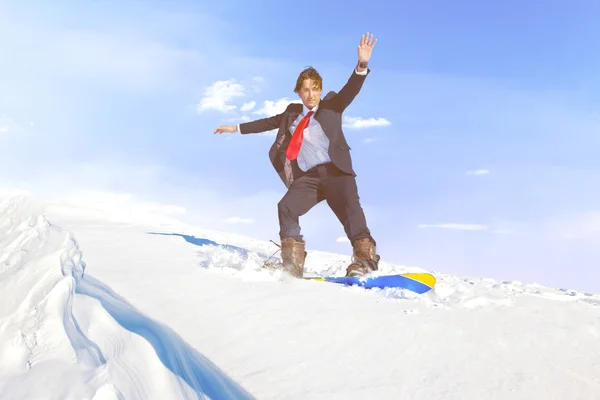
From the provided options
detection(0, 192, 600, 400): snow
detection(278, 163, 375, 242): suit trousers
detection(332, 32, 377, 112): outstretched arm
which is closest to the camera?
detection(0, 192, 600, 400): snow

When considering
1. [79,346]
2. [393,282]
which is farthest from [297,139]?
[79,346]

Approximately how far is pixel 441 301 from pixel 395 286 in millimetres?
537

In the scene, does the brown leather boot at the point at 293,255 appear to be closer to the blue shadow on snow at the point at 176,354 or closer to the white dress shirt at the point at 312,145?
the white dress shirt at the point at 312,145

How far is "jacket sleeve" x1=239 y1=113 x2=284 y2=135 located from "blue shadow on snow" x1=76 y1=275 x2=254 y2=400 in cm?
239

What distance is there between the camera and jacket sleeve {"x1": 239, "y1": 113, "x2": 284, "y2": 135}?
4.61 m

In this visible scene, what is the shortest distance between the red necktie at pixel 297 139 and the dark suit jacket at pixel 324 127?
0.09 m

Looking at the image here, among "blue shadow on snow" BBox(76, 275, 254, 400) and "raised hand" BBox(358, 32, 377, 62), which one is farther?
"raised hand" BBox(358, 32, 377, 62)

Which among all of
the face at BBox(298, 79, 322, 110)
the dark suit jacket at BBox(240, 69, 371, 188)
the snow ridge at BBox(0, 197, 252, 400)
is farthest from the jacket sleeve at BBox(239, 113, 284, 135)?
the snow ridge at BBox(0, 197, 252, 400)

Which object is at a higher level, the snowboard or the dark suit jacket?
the dark suit jacket

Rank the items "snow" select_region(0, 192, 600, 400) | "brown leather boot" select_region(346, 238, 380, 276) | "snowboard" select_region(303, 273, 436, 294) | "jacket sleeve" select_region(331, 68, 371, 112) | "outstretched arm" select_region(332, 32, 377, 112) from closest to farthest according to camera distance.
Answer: "snow" select_region(0, 192, 600, 400), "snowboard" select_region(303, 273, 436, 294), "outstretched arm" select_region(332, 32, 377, 112), "jacket sleeve" select_region(331, 68, 371, 112), "brown leather boot" select_region(346, 238, 380, 276)

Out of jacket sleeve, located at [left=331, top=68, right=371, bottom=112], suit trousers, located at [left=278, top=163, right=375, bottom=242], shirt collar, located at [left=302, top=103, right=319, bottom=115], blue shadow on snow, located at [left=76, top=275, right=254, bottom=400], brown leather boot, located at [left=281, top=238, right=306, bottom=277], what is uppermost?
jacket sleeve, located at [left=331, top=68, right=371, bottom=112]

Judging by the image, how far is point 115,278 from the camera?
3244 mm

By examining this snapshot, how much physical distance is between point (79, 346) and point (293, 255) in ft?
8.02

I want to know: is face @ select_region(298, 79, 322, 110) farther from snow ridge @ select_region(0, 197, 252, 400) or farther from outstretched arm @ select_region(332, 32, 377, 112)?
snow ridge @ select_region(0, 197, 252, 400)
